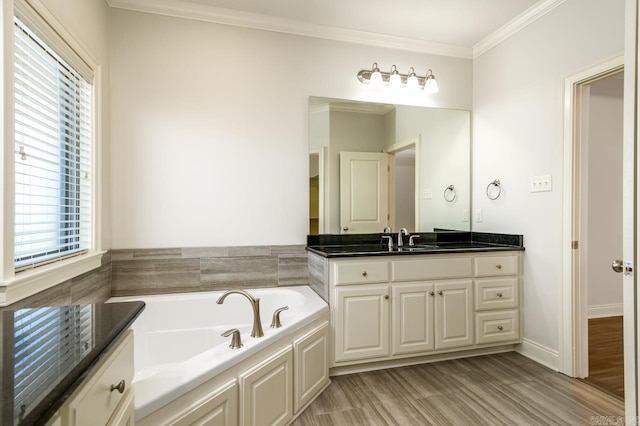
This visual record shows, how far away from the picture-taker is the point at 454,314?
258cm

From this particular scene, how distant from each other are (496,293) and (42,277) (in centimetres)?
285

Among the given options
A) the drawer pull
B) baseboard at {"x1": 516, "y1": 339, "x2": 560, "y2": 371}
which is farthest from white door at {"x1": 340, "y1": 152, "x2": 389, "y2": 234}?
the drawer pull

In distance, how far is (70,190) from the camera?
1.94m

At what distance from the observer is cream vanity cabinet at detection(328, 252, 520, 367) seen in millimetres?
2342

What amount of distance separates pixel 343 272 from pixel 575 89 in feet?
6.49

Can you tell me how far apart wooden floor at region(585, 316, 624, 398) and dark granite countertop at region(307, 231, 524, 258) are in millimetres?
962

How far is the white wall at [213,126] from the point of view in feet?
8.15

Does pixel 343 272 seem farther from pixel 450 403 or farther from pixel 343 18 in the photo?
pixel 343 18

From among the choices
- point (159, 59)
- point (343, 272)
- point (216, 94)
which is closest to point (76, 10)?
point (159, 59)

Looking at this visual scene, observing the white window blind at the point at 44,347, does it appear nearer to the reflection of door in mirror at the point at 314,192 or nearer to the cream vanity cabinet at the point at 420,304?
the cream vanity cabinet at the point at 420,304

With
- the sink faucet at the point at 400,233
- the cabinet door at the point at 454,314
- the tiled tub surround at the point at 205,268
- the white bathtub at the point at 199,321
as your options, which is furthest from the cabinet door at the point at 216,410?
the sink faucet at the point at 400,233

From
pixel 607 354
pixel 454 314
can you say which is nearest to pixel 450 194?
pixel 454 314

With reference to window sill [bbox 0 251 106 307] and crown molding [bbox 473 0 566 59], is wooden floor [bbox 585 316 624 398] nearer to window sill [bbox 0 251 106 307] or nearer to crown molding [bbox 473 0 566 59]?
crown molding [bbox 473 0 566 59]

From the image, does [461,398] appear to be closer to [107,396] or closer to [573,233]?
[573,233]
